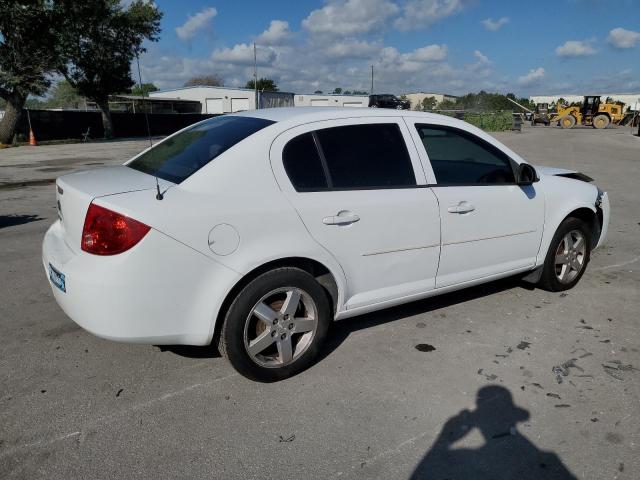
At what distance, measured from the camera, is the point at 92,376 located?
10.5 ft

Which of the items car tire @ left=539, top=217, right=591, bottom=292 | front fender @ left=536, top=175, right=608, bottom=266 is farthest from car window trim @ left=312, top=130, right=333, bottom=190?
car tire @ left=539, top=217, right=591, bottom=292

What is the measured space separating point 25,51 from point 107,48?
6.70 meters

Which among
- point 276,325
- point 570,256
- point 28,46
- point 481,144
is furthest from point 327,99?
point 276,325

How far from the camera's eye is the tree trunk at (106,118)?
106 ft

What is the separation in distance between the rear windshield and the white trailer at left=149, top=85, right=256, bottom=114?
5181 centimetres

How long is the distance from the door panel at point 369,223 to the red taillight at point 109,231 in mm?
883

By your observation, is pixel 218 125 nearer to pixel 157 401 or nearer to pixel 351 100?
pixel 157 401

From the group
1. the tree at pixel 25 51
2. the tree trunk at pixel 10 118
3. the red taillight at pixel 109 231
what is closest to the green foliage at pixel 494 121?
the tree at pixel 25 51

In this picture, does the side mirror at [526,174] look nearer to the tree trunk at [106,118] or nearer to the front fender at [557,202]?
the front fender at [557,202]

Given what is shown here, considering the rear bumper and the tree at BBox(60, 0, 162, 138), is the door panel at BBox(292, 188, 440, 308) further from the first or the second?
the tree at BBox(60, 0, 162, 138)

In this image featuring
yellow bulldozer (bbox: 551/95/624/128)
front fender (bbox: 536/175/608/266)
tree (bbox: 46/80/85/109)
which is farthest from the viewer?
tree (bbox: 46/80/85/109)

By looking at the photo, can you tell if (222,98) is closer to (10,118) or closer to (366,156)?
(10,118)

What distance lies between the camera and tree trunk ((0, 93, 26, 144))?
85.4 feet

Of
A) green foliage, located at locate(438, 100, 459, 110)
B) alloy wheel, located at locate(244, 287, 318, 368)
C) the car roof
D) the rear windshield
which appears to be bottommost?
alloy wheel, located at locate(244, 287, 318, 368)
